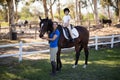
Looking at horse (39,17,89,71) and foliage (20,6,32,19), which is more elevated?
foliage (20,6,32,19)

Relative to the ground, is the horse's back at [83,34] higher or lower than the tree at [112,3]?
lower

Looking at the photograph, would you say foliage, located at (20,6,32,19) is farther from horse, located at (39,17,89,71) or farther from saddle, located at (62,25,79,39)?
saddle, located at (62,25,79,39)

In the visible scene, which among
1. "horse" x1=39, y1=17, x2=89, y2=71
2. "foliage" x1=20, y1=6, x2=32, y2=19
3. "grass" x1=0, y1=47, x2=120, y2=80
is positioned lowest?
"grass" x1=0, y1=47, x2=120, y2=80

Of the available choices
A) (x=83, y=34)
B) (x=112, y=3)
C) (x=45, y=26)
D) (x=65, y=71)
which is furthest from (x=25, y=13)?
(x=45, y=26)

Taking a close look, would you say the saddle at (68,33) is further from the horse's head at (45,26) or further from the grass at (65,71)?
the grass at (65,71)

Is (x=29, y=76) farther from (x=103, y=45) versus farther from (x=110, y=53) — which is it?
(x=103, y=45)

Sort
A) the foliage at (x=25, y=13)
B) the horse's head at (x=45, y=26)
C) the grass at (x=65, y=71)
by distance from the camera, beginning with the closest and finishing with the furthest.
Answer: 1. the horse's head at (x=45, y=26)
2. the grass at (x=65, y=71)
3. the foliage at (x=25, y=13)

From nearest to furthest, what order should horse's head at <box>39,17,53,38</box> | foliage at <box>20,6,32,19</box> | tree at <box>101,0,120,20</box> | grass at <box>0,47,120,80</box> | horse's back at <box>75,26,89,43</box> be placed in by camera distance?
horse's head at <box>39,17,53,38</box> < grass at <box>0,47,120,80</box> < horse's back at <box>75,26,89,43</box> < tree at <box>101,0,120,20</box> < foliage at <box>20,6,32,19</box>

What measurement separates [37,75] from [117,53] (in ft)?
21.6

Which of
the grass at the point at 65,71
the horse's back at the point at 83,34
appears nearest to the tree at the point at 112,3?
the grass at the point at 65,71

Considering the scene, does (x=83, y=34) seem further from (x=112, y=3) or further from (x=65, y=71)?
(x=112, y=3)

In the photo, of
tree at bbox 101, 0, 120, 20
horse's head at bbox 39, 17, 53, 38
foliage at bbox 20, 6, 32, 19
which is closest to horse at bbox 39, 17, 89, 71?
horse's head at bbox 39, 17, 53, 38

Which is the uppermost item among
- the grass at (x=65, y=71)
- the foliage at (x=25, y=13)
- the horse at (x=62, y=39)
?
the foliage at (x=25, y=13)

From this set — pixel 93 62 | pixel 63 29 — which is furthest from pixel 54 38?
pixel 93 62
